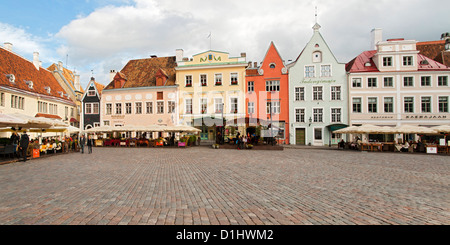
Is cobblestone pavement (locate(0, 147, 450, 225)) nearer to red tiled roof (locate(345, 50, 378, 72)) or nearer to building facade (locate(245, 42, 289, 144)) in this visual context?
building facade (locate(245, 42, 289, 144))

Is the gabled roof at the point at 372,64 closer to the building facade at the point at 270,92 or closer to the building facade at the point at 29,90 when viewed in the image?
the building facade at the point at 270,92

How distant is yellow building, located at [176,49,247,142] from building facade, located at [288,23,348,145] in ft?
23.7

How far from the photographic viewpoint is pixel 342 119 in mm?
33875

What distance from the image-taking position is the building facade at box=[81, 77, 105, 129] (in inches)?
1559

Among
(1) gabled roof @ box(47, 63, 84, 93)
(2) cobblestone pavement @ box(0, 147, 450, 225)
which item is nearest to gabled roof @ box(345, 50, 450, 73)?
(2) cobblestone pavement @ box(0, 147, 450, 225)

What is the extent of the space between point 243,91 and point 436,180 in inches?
1103

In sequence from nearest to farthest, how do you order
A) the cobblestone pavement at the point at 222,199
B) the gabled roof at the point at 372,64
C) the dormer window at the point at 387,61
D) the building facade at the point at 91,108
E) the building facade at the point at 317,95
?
the cobblestone pavement at the point at 222,199 < the gabled roof at the point at 372,64 < the dormer window at the point at 387,61 < the building facade at the point at 317,95 < the building facade at the point at 91,108

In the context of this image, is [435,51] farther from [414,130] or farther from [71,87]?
[71,87]

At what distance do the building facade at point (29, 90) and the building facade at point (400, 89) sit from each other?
39.3 meters

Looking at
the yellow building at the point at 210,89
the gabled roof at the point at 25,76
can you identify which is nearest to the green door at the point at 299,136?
the yellow building at the point at 210,89

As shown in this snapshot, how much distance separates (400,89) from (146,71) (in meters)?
35.3

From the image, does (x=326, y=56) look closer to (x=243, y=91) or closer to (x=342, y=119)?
(x=342, y=119)

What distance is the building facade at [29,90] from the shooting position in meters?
28.3

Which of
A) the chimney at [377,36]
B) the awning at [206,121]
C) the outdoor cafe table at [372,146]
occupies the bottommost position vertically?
the outdoor cafe table at [372,146]
